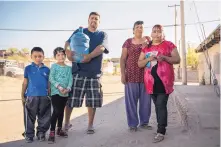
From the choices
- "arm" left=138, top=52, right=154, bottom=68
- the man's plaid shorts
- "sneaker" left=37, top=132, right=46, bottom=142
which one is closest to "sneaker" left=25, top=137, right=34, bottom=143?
"sneaker" left=37, top=132, right=46, bottom=142

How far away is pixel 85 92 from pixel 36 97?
0.72 m

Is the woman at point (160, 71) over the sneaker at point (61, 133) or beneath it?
over

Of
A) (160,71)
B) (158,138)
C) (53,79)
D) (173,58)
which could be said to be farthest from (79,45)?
(158,138)

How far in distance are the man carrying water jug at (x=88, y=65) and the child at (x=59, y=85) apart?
0.14m

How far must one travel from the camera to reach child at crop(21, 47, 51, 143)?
12.8 feet

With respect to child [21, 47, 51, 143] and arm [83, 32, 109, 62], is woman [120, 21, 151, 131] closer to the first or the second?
arm [83, 32, 109, 62]

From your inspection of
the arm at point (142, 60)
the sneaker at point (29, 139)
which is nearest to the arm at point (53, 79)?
the sneaker at point (29, 139)

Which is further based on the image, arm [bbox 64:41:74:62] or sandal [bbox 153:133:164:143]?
arm [bbox 64:41:74:62]

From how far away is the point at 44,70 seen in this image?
404 centimetres

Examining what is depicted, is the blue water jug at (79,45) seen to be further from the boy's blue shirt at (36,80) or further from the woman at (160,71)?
the woman at (160,71)

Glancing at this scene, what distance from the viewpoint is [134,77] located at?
→ 412 cm

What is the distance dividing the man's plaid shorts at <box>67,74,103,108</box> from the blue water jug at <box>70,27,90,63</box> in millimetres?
294

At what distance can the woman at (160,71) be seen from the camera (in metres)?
3.62

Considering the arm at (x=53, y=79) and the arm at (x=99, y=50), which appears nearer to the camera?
the arm at (x=53, y=79)
